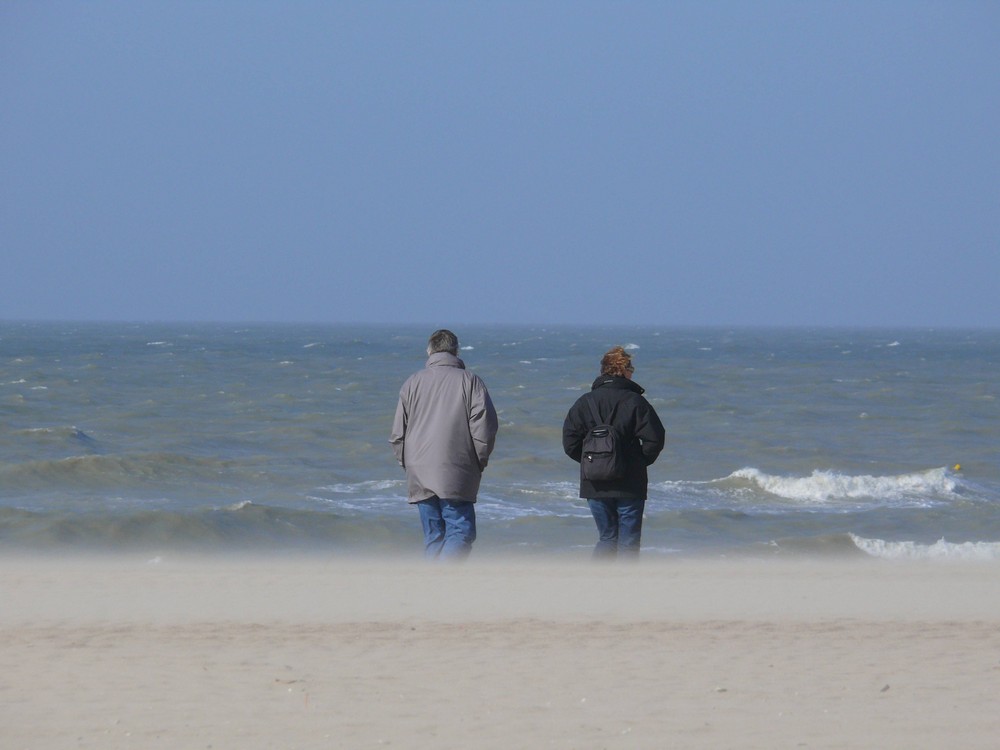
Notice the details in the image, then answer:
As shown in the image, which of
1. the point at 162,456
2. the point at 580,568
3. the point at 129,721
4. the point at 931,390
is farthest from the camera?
the point at 931,390

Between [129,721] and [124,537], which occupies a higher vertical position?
[129,721]

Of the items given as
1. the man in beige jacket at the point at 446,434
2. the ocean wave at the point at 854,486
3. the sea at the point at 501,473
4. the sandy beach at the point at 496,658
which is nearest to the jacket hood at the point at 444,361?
the man in beige jacket at the point at 446,434

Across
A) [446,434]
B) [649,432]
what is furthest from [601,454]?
[446,434]

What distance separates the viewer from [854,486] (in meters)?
16.6

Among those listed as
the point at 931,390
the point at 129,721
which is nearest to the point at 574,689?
the point at 129,721

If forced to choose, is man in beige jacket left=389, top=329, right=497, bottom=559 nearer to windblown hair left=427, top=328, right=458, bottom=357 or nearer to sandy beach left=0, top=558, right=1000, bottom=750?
windblown hair left=427, top=328, right=458, bottom=357

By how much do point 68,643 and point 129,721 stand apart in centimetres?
159

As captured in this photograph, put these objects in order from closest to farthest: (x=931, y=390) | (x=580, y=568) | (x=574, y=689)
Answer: (x=574, y=689)
(x=580, y=568)
(x=931, y=390)

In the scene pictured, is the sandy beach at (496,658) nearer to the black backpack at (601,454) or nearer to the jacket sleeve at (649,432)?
the black backpack at (601,454)

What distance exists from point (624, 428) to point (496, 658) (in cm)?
181

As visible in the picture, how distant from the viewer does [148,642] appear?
647 centimetres

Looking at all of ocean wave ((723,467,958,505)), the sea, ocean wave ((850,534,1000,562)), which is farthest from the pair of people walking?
ocean wave ((723,467,958,505))

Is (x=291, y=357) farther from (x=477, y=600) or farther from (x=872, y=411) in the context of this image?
(x=477, y=600)

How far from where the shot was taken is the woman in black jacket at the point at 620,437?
7418 mm
